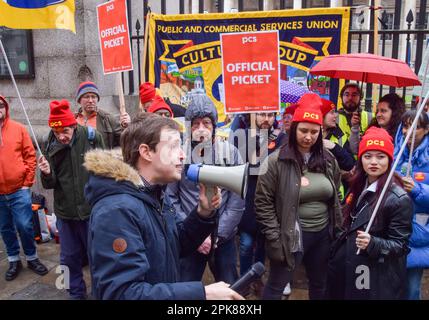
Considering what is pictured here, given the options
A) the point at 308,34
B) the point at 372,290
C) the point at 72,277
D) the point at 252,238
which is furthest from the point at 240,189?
the point at 308,34

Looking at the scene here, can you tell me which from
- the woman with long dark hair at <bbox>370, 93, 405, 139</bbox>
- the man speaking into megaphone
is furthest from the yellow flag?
the woman with long dark hair at <bbox>370, 93, 405, 139</bbox>

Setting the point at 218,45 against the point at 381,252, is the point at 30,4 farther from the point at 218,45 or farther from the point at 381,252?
the point at 381,252

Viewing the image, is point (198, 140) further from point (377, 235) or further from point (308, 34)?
point (308, 34)

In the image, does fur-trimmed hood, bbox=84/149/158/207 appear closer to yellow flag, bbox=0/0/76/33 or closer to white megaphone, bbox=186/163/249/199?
white megaphone, bbox=186/163/249/199

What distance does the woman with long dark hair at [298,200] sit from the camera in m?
3.23

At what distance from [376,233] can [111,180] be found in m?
2.12

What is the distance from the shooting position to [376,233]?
2.95 metres

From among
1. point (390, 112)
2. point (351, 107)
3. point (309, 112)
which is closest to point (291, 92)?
point (351, 107)

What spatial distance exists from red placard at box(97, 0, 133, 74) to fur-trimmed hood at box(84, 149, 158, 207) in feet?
10.6

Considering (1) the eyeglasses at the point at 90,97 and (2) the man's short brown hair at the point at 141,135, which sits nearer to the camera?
(2) the man's short brown hair at the point at 141,135

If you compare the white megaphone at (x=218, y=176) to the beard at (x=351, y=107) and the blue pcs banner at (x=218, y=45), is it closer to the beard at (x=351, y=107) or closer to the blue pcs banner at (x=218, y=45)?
the beard at (x=351, y=107)

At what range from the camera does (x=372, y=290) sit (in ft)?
9.50

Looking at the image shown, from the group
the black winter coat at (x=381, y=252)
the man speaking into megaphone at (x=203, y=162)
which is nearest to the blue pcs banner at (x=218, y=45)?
the man speaking into megaphone at (x=203, y=162)

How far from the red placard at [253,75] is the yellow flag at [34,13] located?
1964 millimetres
